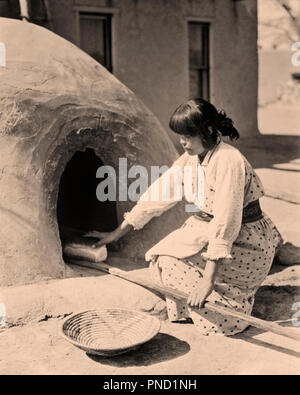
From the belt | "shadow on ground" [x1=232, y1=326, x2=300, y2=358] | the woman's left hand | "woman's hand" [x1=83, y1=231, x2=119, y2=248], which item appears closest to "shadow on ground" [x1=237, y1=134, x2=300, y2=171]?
"woman's hand" [x1=83, y1=231, x2=119, y2=248]

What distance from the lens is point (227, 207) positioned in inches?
137

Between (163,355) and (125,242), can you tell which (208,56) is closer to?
(125,242)

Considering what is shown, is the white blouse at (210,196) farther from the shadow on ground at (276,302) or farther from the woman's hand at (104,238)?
the shadow on ground at (276,302)

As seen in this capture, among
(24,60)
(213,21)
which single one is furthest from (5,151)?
(213,21)

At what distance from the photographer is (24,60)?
465cm

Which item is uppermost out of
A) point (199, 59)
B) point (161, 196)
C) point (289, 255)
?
point (199, 59)

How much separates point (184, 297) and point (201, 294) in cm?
24

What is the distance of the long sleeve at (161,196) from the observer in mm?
4086

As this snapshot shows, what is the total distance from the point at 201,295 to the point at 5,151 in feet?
5.96

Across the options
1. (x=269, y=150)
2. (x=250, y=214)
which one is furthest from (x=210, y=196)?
(x=269, y=150)

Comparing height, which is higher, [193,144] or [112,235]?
[193,144]

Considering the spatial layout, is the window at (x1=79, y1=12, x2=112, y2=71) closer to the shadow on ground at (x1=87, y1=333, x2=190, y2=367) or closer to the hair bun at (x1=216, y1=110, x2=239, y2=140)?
the hair bun at (x1=216, y1=110, x2=239, y2=140)

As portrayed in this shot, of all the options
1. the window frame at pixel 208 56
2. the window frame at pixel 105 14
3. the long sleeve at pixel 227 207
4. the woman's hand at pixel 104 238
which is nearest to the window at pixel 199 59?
the window frame at pixel 208 56
